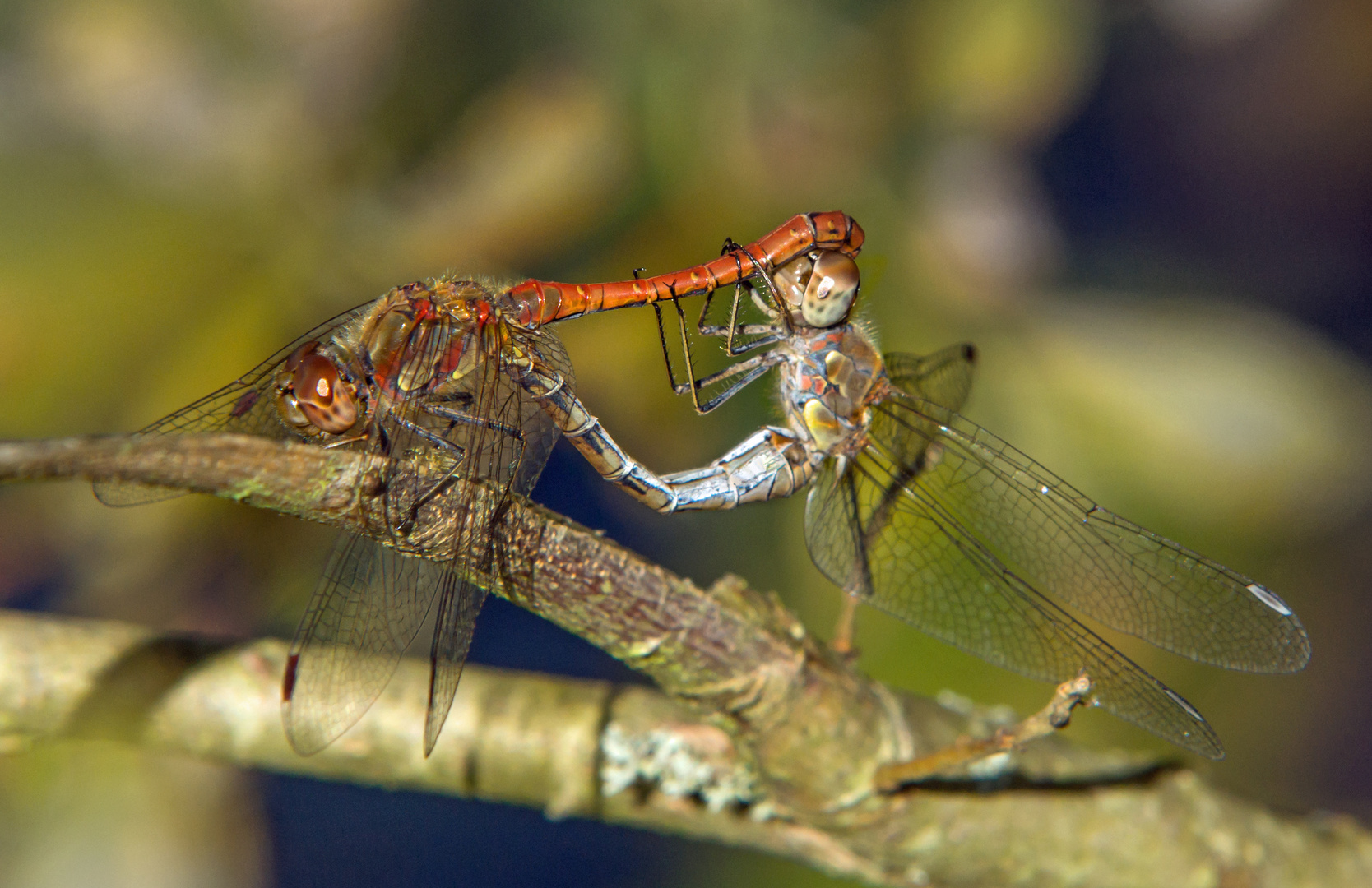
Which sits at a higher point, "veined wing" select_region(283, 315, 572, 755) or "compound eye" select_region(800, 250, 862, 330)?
"compound eye" select_region(800, 250, 862, 330)

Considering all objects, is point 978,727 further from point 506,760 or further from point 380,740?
point 380,740

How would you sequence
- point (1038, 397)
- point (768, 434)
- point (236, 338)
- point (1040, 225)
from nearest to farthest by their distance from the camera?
point (768, 434), point (236, 338), point (1038, 397), point (1040, 225)

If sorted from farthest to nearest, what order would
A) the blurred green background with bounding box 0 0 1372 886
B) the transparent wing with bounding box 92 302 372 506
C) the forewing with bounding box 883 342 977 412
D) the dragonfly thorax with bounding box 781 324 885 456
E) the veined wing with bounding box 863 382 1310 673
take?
the blurred green background with bounding box 0 0 1372 886
the forewing with bounding box 883 342 977 412
the dragonfly thorax with bounding box 781 324 885 456
the veined wing with bounding box 863 382 1310 673
the transparent wing with bounding box 92 302 372 506

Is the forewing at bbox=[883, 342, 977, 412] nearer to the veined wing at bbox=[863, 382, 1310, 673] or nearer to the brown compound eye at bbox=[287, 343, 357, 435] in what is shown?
the veined wing at bbox=[863, 382, 1310, 673]

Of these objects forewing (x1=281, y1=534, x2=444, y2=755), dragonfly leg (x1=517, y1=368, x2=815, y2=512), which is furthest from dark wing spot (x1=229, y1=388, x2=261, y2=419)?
dragonfly leg (x1=517, y1=368, x2=815, y2=512)

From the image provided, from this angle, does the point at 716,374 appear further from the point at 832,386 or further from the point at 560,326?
the point at 560,326

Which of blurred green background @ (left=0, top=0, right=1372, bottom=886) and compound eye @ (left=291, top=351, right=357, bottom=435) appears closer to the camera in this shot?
compound eye @ (left=291, top=351, right=357, bottom=435)

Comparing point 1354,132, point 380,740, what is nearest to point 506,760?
point 380,740

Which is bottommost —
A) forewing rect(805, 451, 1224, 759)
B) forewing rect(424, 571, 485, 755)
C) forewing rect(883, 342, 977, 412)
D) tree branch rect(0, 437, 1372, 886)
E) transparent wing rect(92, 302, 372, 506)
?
tree branch rect(0, 437, 1372, 886)
